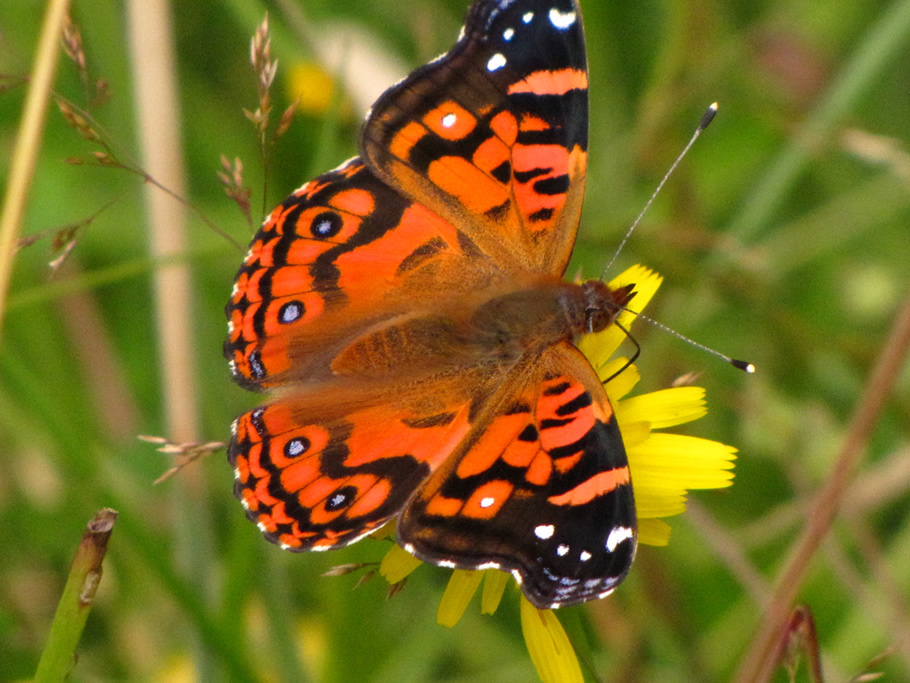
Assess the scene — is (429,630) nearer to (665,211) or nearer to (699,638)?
(699,638)

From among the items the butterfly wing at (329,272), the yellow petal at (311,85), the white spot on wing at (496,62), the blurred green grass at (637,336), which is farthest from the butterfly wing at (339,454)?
the yellow petal at (311,85)

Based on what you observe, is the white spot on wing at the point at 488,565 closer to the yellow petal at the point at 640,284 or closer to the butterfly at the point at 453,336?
the butterfly at the point at 453,336

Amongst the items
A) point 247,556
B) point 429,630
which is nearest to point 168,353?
point 247,556

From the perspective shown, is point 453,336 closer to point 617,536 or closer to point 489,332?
point 489,332

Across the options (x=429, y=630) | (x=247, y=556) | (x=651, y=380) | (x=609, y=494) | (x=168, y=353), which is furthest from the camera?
(x=651, y=380)

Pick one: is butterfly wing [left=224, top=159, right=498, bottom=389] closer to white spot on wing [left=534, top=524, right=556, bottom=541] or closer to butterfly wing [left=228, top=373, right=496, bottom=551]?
butterfly wing [left=228, top=373, right=496, bottom=551]

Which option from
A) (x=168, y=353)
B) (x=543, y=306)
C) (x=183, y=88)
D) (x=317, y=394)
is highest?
(x=183, y=88)
